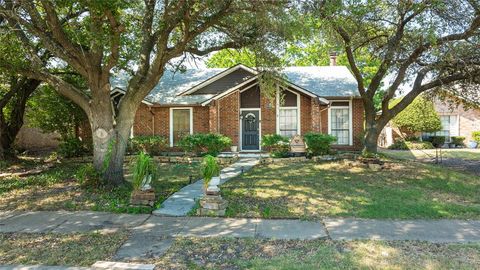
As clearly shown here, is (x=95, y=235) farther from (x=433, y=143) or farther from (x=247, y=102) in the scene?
(x=433, y=143)

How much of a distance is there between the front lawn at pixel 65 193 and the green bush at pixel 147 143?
15.5ft

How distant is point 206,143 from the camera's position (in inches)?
624

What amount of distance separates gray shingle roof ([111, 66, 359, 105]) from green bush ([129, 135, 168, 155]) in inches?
93.0

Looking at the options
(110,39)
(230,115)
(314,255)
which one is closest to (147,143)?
(230,115)

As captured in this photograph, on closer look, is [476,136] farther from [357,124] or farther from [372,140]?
[372,140]

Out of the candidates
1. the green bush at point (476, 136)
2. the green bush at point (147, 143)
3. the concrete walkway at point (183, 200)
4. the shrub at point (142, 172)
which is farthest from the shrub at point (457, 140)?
the shrub at point (142, 172)

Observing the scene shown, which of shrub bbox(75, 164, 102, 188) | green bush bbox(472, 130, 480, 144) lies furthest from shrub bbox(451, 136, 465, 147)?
shrub bbox(75, 164, 102, 188)

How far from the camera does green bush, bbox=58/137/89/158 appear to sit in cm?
1691

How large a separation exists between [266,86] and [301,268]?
344 inches

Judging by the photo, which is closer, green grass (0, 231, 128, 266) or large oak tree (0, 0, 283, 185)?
green grass (0, 231, 128, 266)

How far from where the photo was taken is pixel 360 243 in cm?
549

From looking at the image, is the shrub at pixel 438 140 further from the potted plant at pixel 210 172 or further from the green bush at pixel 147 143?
the potted plant at pixel 210 172

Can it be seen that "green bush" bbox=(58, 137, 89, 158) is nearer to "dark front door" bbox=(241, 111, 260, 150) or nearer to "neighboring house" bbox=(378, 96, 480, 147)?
"dark front door" bbox=(241, 111, 260, 150)

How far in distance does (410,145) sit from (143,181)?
70.1 ft
